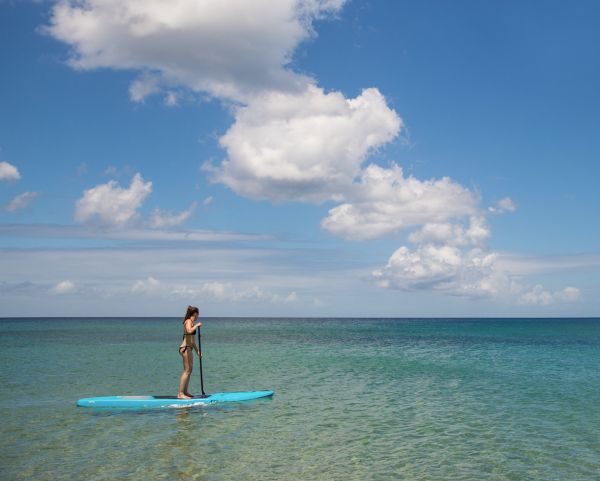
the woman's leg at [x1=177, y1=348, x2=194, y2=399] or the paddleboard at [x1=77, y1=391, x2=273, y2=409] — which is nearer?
the paddleboard at [x1=77, y1=391, x2=273, y2=409]

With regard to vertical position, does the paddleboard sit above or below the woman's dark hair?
below

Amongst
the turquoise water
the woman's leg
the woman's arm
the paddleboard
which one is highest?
the woman's arm

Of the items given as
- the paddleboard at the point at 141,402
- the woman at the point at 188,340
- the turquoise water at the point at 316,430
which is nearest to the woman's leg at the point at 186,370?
the woman at the point at 188,340

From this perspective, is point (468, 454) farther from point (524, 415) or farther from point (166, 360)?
point (166, 360)

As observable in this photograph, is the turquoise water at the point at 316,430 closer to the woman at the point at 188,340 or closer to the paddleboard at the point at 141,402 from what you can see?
the paddleboard at the point at 141,402

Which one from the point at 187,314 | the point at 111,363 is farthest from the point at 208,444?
the point at 111,363

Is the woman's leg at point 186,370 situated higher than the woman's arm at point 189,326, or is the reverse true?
the woman's arm at point 189,326

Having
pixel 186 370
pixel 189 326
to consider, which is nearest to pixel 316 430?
pixel 186 370

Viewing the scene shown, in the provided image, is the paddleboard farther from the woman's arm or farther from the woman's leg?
the woman's arm

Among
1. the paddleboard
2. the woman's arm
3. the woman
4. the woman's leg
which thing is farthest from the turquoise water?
the woman's arm

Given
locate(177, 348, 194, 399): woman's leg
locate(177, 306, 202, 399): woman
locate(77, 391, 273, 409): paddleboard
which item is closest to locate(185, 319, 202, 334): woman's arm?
locate(177, 306, 202, 399): woman

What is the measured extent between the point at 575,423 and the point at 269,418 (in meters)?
10.2

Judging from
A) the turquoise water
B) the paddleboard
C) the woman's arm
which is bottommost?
the turquoise water

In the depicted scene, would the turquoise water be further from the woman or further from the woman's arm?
the woman's arm
